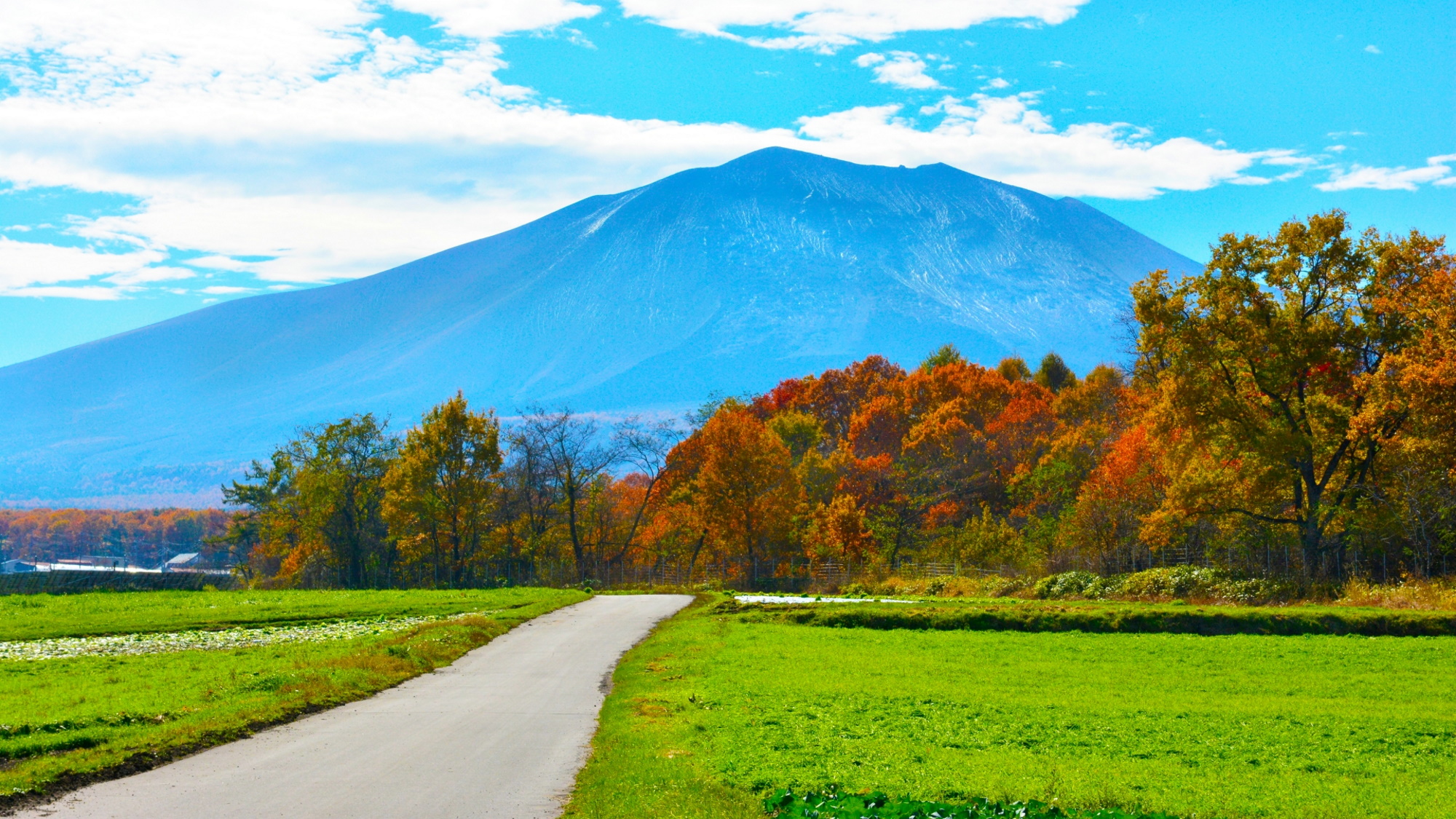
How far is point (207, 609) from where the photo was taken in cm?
4506

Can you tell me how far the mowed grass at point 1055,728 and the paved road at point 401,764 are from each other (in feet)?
2.52

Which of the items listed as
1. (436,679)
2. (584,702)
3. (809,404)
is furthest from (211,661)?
(809,404)

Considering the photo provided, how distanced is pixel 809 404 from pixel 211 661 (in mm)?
90742

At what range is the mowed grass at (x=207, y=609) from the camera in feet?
122

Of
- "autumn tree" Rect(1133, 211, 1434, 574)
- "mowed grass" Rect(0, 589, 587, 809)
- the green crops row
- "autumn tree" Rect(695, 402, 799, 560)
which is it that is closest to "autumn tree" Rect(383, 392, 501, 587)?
"autumn tree" Rect(695, 402, 799, 560)

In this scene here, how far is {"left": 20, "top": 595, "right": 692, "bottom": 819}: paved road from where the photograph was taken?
11594mm

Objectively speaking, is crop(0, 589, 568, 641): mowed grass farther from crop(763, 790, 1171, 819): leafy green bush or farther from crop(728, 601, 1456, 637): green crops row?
crop(763, 790, 1171, 819): leafy green bush

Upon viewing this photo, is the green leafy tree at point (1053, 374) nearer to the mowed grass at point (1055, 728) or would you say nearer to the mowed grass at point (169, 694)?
the mowed grass at point (169, 694)

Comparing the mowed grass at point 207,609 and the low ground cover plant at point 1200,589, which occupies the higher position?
the mowed grass at point 207,609

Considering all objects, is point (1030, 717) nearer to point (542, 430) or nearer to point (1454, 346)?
point (1454, 346)

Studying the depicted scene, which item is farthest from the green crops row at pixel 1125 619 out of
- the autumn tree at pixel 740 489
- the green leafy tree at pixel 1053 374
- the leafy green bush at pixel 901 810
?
the green leafy tree at pixel 1053 374

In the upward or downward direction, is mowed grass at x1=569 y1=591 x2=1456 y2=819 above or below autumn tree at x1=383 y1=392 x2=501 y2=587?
below

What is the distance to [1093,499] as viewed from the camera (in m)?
53.1

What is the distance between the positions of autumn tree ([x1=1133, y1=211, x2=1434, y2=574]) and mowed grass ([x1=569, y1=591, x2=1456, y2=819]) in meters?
15.8
